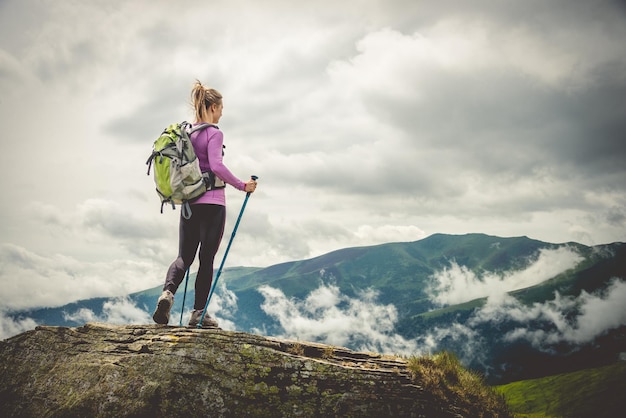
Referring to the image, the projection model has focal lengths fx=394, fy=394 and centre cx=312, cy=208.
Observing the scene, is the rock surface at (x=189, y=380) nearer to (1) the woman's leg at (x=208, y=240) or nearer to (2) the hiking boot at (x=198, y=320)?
(2) the hiking boot at (x=198, y=320)

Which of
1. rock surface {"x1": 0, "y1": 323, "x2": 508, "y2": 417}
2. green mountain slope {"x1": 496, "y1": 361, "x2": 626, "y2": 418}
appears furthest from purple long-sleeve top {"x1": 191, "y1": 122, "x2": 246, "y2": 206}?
green mountain slope {"x1": 496, "y1": 361, "x2": 626, "y2": 418}

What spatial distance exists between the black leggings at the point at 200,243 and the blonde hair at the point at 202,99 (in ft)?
6.40

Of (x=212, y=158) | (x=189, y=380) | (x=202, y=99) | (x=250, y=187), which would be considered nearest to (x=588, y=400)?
(x=189, y=380)

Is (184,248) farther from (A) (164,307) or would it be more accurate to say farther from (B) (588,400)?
(B) (588,400)

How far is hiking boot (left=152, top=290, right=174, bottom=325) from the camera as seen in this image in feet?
26.6

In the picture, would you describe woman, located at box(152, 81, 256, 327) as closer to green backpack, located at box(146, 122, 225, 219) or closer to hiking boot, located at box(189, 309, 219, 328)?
green backpack, located at box(146, 122, 225, 219)

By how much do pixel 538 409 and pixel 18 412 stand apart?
752 ft

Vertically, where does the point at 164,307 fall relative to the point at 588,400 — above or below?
above

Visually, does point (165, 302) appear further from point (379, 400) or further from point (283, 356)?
point (379, 400)

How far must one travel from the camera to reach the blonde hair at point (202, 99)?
27.1ft

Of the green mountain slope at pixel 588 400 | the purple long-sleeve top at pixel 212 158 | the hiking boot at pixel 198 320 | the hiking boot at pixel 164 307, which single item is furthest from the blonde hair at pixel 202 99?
the green mountain slope at pixel 588 400

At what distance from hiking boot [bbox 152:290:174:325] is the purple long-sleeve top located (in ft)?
6.62

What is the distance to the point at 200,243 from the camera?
8.41 metres

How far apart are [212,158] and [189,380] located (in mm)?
4454
